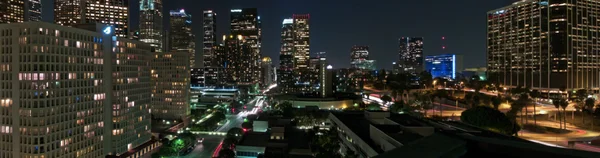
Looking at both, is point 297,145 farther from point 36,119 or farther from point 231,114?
point 231,114

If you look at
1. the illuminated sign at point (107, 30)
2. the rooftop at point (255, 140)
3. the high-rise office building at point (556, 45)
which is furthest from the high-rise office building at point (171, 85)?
the high-rise office building at point (556, 45)

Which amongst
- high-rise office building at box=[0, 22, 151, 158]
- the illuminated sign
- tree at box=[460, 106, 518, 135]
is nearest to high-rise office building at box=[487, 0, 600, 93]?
tree at box=[460, 106, 518, 135]

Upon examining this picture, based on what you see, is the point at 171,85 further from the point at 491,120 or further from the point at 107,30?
the point at 491,120

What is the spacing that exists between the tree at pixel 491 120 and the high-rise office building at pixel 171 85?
93.3 m

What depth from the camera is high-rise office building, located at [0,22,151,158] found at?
5741cm

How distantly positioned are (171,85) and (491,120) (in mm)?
100814

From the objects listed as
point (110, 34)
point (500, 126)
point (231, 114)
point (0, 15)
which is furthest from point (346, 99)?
point (0, 15)

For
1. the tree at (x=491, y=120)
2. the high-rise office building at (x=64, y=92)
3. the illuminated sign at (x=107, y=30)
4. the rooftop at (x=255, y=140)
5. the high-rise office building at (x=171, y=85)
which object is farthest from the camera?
the high-rise office building at (x=171, y=85)

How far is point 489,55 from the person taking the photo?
648 ft

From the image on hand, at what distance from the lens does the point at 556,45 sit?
151375 mm

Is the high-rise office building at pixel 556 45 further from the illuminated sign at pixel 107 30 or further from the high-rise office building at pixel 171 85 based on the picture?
the illuminated sign at pixel 107 30

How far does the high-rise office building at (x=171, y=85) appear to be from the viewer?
12594 cm

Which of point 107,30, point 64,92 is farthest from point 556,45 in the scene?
point 64,92

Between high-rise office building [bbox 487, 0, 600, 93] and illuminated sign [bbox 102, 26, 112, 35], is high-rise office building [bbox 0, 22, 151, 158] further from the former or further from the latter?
high-rise office building [bbox 487, 0, 600, 93]
